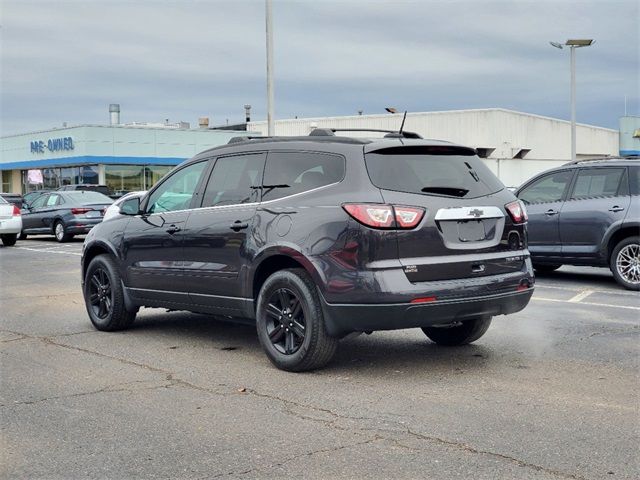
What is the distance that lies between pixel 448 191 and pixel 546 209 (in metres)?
6.85

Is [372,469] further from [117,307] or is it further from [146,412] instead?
[117,307]

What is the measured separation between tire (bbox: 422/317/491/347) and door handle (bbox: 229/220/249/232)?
1.89m

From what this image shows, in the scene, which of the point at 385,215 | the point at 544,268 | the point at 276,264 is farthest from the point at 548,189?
the point at 385,215

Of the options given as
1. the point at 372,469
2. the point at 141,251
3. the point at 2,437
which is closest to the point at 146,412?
the point at 2,437

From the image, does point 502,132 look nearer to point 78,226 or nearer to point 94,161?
point 94,161

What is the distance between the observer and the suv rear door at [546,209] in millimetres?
13078

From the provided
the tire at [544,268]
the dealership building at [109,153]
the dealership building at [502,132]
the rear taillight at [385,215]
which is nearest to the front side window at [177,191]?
the rear taillight at [385,215]

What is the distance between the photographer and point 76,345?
8.23 m

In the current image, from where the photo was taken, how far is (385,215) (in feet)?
21.2

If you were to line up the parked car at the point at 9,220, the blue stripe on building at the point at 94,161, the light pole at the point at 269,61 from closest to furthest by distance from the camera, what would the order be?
the parked car at the point at 9,220, the light pole at the point at 269,61, the blue stripe on building at the point at 94,161

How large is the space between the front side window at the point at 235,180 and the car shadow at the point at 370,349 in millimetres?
1333

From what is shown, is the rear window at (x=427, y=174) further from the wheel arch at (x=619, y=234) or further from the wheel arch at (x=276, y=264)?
the wheel arch at (x=619, y=234)

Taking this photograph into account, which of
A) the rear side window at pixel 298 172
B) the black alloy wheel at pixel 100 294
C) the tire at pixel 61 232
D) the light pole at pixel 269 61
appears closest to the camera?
the rear side window at pixel 298 172

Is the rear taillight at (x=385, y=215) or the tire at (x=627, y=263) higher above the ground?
the rear taillight at (x=385, y=215)
